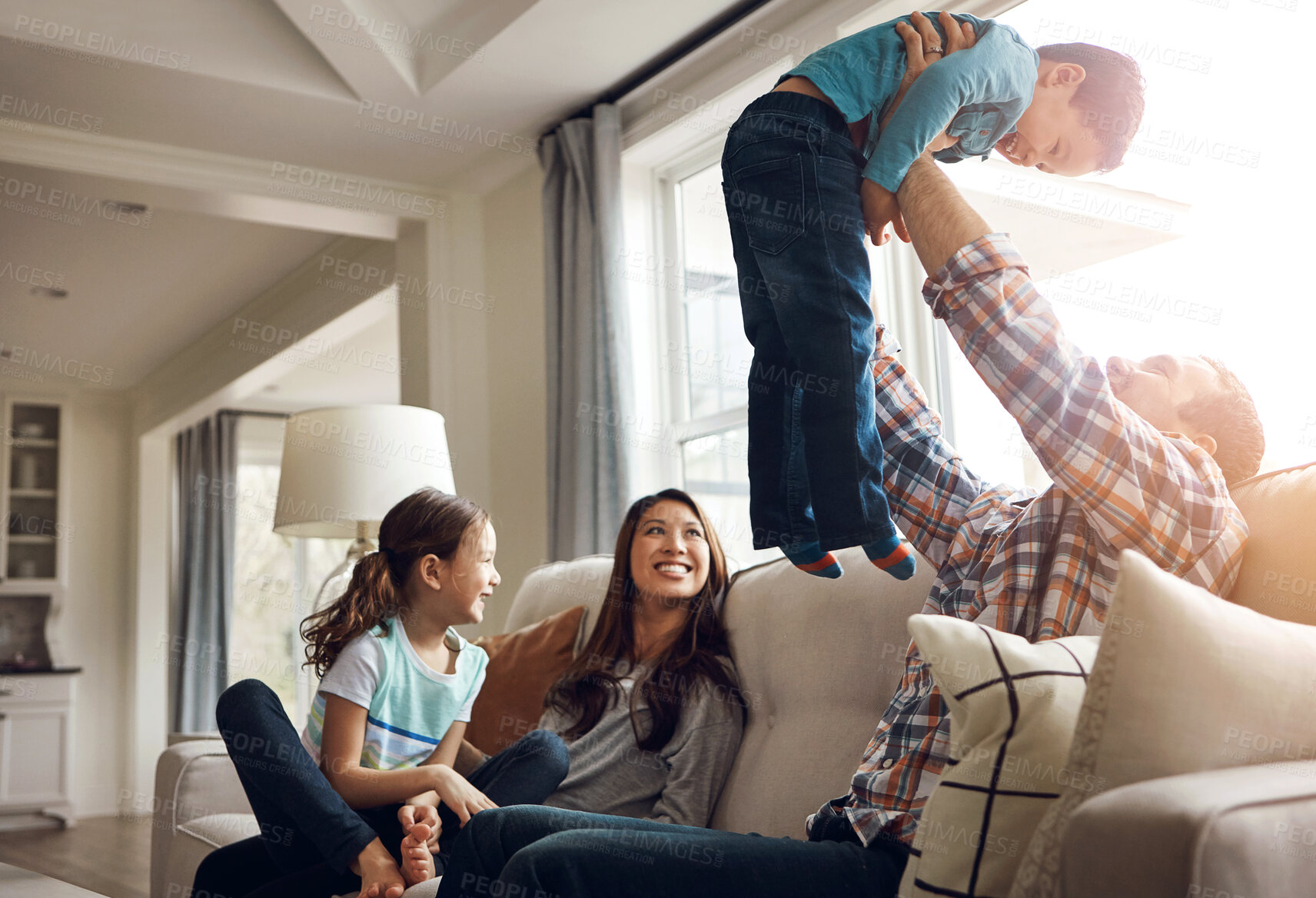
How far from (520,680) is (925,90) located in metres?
1.48

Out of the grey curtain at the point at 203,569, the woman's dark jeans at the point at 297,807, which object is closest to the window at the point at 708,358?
the woman's dark jeans at the point at 297,807

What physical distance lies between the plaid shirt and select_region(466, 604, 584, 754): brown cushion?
3.09 ft

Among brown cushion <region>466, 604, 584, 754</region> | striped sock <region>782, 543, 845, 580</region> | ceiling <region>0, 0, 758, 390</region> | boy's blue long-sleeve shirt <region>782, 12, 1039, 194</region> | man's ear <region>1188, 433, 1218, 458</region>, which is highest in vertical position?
ceiling <region>0, 0, 758, 390</region>

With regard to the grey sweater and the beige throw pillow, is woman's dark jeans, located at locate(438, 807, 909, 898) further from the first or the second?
the grey sweater

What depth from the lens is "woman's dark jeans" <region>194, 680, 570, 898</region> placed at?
1.63m

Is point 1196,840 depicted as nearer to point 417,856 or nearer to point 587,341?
point 417,856

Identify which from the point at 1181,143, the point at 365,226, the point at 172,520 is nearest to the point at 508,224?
the point at 365,226

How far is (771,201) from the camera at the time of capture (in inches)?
48.8

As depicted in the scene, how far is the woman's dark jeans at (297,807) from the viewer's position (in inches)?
64.0

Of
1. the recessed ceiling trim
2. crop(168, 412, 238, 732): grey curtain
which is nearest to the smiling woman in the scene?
the recessed ceiling trim

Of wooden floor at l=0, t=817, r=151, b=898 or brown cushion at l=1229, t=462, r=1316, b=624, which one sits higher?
brown cushion at l=1229, t=462, r=1316, b=624

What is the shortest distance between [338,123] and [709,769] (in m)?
2.45

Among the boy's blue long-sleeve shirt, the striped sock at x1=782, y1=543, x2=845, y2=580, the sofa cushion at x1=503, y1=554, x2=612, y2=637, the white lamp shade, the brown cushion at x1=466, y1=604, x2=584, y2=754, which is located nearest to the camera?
the boy's blue long-sleeve shirt

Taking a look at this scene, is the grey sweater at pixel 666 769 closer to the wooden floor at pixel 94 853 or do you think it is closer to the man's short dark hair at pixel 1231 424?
the man's short dark hair at pixel 1231 424
